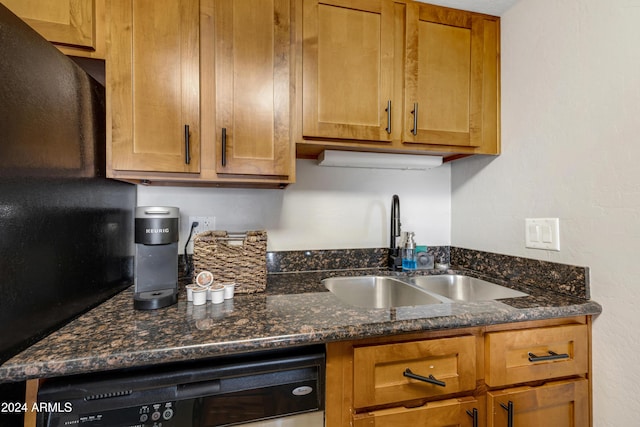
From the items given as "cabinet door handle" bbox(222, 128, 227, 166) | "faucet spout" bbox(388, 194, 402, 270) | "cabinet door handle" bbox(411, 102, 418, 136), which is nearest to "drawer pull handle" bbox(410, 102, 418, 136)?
"cabinet door handle" bbox(411, 102, 418, 136)

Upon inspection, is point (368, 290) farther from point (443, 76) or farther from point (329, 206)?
point (443, 76)

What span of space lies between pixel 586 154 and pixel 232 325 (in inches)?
52.9

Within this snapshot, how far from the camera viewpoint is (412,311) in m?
0.92

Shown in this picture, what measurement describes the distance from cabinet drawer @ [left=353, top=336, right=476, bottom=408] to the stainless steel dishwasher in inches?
5.0

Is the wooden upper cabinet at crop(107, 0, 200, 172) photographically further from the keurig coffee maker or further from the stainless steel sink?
the stainless steel sink

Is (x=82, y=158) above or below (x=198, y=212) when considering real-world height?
above

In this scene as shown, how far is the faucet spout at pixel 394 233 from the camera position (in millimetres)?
1519

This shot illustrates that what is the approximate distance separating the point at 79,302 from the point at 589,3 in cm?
201

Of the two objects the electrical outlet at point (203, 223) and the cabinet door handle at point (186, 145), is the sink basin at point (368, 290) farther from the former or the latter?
the cabinet door handle at point (186, 145)

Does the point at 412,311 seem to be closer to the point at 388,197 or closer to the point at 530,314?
the point at 530,314

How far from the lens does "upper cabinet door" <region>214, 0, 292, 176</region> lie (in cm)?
108

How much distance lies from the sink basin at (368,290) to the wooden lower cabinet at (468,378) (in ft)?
1.56

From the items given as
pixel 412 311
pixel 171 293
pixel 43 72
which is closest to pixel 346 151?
pixel 412 311

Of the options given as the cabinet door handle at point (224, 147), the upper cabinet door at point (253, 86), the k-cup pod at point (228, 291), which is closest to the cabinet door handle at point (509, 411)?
the k-cup pod at point (228, 291)
